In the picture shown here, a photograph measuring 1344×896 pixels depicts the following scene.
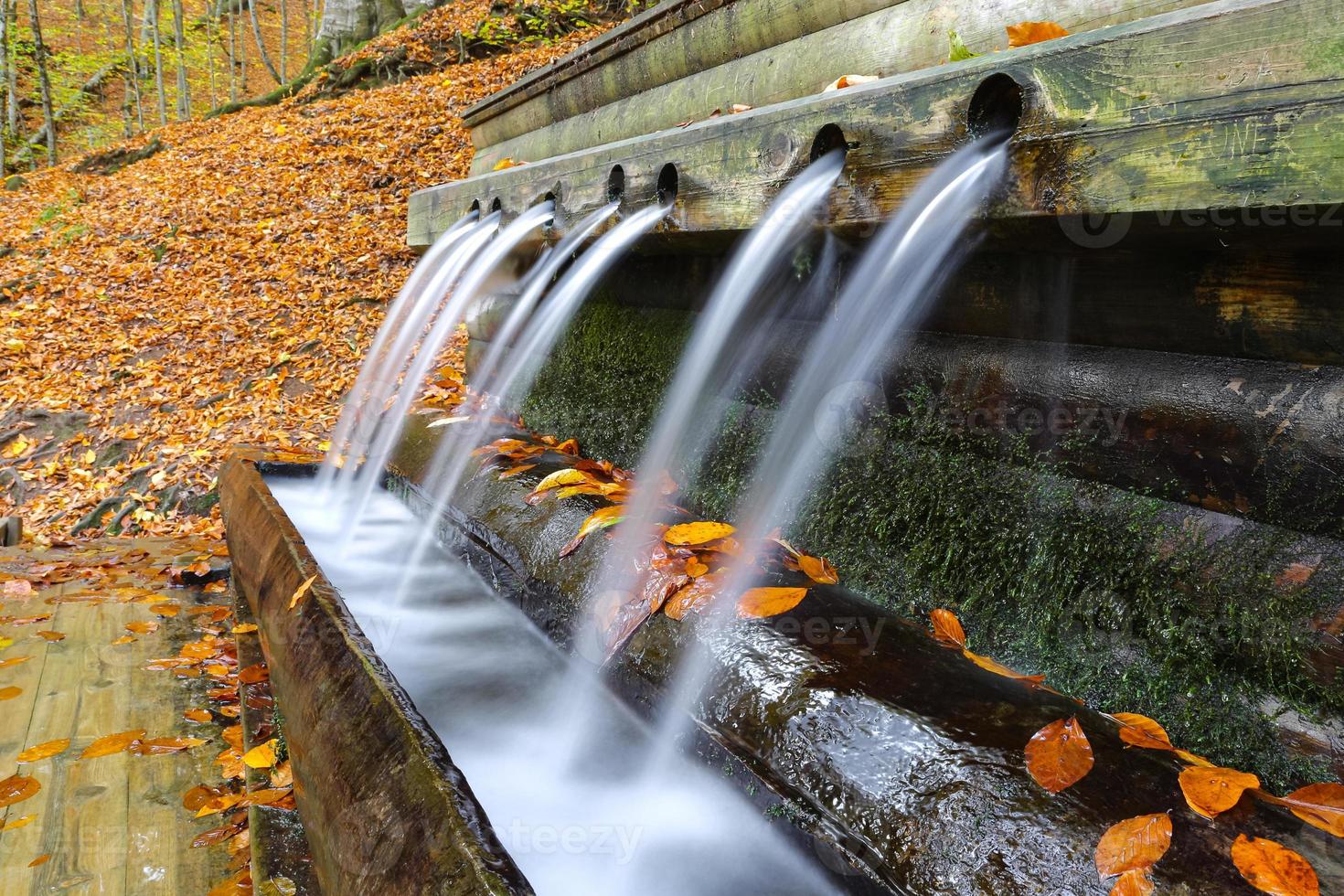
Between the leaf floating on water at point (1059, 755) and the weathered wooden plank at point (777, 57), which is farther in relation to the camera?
the weathered wooden plank at point (777, 57)

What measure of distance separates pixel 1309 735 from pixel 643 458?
2.28 meters

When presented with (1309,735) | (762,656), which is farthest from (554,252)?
(1309,735)

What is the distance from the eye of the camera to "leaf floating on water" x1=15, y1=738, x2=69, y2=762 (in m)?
2.32

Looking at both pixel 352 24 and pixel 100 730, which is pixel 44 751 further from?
pixel 352 24

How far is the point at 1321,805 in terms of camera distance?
131cm

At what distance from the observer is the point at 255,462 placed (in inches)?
179

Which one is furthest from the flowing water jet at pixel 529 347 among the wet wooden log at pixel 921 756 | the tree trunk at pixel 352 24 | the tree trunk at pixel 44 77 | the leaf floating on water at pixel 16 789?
the tree trunk at pixel 44 77

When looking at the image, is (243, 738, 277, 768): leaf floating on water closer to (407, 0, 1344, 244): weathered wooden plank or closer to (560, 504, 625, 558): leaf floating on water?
(560, 504, 625, 558): leaf floating on water

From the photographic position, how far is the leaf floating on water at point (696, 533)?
2367 mm

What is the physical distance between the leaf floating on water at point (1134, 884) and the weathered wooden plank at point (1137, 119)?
1.08 metres

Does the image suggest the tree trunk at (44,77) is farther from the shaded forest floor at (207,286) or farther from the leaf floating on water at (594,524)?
the leaf floating on water at (594,524)

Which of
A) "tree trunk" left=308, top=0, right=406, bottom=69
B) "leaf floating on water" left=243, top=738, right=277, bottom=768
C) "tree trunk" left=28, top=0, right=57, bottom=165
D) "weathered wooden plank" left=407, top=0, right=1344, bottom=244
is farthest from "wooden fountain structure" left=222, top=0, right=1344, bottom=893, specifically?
"tree trunk" left=28, top=0, right=57, bottom=165

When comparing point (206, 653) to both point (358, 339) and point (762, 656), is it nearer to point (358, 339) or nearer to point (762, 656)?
point (762, 656)

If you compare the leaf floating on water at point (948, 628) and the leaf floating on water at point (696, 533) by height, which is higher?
the leaf floating on water at point (696, 533)
